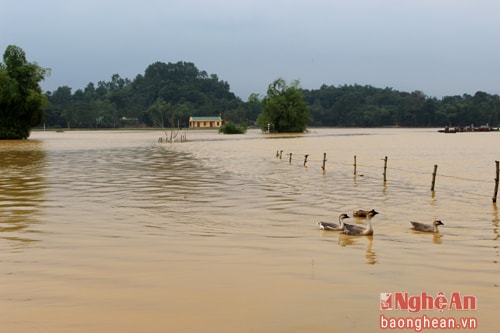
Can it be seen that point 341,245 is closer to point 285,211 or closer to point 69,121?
point 285,211

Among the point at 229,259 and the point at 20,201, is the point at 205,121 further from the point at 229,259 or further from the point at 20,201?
the point at 229,259

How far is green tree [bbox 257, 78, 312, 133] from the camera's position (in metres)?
119

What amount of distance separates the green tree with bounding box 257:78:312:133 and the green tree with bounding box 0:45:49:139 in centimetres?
4815

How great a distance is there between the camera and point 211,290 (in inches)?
383

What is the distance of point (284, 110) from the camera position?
389 ft

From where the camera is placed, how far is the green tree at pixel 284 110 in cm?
11869

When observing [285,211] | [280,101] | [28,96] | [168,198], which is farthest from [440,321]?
[280,101]

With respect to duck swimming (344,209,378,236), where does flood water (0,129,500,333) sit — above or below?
below

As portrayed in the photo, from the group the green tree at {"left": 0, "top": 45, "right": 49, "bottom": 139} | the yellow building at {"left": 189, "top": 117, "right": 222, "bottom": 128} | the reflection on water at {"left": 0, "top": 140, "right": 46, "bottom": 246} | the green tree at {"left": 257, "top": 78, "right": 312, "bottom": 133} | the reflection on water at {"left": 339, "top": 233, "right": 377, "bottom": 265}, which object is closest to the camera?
the reflection on water at {"left": 339, "top": 233, "right": 377, "bottom": 265}

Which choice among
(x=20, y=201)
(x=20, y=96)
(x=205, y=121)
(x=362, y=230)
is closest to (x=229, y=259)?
(x=362, y=230)

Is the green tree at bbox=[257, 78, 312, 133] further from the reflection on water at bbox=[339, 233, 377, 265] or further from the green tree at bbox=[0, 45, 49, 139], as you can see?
the reflection on water at bbox=[339, 233, 377, 265]

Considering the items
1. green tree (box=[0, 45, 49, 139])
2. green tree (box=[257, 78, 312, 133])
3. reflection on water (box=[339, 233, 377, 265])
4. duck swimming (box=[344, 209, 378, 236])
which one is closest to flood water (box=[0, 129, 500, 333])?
reflection on water (box=[339, 233, 377, 265])

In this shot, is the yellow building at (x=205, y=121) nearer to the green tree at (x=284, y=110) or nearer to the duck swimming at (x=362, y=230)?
the green tree at (x=284, y=110)

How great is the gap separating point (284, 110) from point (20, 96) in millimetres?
53781
